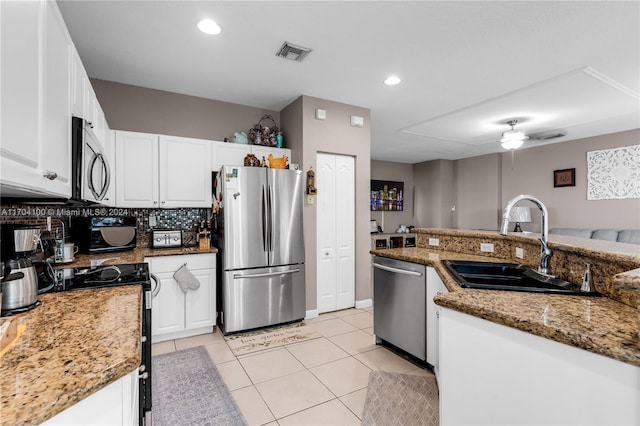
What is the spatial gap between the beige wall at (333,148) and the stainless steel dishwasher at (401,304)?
1.06 m

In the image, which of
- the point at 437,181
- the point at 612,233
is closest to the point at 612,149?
the point at 612,233

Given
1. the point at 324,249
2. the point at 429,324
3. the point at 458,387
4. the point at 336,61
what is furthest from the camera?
the point at 324,249

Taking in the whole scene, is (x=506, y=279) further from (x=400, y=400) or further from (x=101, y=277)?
(x=101, y=277)

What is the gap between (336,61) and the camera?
2.86 m

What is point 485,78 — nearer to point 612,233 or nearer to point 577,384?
point 577,384

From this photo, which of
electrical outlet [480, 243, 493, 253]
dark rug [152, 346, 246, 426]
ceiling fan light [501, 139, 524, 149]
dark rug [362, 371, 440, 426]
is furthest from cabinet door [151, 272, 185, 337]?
ceiling fan light [501, 139, 524, 149]

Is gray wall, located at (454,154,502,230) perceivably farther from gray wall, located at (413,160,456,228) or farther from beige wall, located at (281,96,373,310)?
beige wall, located at (281,96,373,310)

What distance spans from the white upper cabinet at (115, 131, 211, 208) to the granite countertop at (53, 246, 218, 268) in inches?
19.3

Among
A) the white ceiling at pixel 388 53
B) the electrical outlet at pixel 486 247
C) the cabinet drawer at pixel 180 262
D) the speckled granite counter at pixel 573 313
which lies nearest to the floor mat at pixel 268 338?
the cabinet drawer at pixel 180 262

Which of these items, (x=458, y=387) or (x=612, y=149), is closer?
(x=458, y=387)

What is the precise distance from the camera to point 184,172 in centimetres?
337

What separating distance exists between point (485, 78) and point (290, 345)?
343 cm

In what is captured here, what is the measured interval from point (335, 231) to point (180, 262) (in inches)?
72.6

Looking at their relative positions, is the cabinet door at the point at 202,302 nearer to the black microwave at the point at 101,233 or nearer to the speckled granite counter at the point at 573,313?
the black microwave at the point at 101,233
